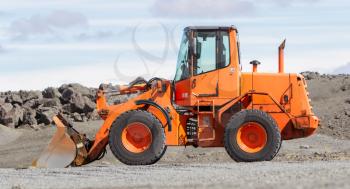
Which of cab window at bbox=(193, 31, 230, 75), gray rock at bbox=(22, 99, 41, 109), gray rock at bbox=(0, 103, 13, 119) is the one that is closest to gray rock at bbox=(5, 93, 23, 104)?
gray rock at bbox=(22, 99, 41, 109)

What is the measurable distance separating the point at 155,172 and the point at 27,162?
10.3 metres

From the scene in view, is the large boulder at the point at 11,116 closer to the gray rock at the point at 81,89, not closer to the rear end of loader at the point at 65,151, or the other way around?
the gray rock at the point at 81,89

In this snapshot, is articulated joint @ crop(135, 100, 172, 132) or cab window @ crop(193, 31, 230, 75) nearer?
cab window @ crop(193, 31, 230, 75)

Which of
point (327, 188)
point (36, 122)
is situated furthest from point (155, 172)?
point (36, 122)

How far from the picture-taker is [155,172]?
14.5m

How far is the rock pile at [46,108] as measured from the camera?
1260 inches

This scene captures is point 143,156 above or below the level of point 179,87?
below

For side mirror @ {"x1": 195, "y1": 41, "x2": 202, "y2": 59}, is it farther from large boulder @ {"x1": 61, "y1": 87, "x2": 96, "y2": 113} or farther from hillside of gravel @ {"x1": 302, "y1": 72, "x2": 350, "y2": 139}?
large boulder @ {"x1": 61, "y1": 87, "x2": 96, "y2": 113}

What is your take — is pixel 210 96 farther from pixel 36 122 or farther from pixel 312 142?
pixel 36 122

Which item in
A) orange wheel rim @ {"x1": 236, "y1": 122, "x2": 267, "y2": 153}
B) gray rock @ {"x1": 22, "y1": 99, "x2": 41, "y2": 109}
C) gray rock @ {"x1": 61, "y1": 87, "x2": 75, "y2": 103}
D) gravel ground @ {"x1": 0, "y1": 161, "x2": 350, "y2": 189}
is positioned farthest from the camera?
gray rock @ {"x1": 61, "y1": 87, "x2": 75, "y2": 103}

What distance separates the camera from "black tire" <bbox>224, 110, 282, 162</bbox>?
53.8ft

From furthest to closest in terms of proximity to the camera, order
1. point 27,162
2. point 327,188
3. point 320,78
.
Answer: point 320,78
point 27,162
point 327,188

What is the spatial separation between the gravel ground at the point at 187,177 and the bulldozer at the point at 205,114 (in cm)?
90

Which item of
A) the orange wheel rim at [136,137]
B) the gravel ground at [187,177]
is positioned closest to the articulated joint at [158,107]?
the orange wheel rim at [136,137]
